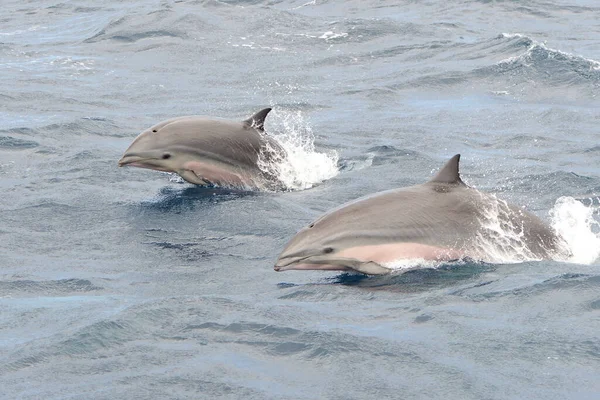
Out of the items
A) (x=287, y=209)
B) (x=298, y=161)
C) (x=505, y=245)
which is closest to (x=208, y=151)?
(x=287, y=209)

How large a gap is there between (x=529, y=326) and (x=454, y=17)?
78.1 ft

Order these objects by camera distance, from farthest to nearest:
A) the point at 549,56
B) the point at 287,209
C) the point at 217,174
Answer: the point at 549,56, the point at 217,174, the point at 287,209

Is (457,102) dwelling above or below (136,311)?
below

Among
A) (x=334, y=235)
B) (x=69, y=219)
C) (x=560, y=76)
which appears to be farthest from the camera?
(x=560, y=76)

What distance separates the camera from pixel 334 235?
10.5m

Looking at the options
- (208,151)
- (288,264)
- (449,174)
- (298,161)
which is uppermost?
(449,174)

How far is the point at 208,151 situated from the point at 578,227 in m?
4.57

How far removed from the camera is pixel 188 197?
14.0m

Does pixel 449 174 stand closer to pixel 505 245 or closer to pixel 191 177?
pixel 505 245

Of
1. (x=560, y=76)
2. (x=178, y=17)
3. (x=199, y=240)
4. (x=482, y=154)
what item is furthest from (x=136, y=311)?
(x=178, y=17)

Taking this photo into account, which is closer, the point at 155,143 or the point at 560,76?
the point at 155,143

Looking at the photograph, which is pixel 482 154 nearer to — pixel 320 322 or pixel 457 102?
pixel 457 102

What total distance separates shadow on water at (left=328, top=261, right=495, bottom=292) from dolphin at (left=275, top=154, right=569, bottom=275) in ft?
0.33

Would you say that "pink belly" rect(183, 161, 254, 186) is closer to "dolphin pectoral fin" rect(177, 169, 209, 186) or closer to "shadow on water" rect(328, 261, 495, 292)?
"dolphin pectoral fin" rect(177, 169, 209, 186)
